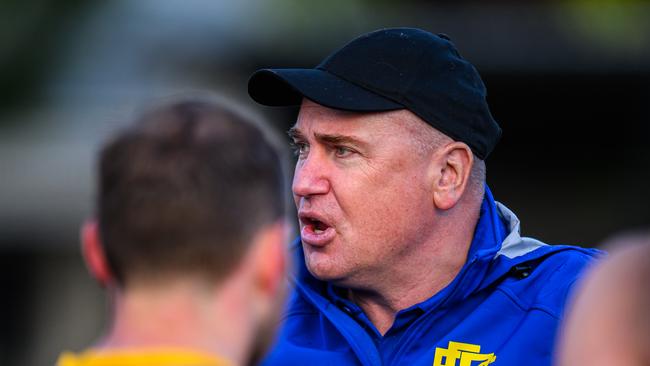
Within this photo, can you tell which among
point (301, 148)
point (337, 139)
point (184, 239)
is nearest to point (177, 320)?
point (184, 239)

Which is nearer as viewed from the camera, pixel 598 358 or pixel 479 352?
pixel 598 358

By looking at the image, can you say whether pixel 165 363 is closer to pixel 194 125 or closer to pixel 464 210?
pixel 194 125

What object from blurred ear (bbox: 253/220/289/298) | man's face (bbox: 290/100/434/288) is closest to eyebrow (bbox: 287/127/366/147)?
man's face (bbox: 290/100/434/288)

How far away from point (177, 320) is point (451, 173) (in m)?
1.80

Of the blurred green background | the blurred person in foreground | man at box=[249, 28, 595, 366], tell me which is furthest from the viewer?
the blurred green background

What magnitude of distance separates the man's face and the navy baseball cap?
7 centimetres

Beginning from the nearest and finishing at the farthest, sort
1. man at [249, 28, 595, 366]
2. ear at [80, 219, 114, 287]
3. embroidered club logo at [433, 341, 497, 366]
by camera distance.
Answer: ear at [80, 219, 114, 287]
embroidered club logo at [433, 341, 497, 366]
man at [249, 28, 595, 366]

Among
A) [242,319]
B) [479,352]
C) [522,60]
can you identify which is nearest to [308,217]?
[479,352]

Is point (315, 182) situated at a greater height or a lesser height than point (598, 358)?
lesser

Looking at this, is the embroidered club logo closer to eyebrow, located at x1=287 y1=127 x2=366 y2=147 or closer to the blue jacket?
the blue jacket

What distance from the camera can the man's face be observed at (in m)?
3.62

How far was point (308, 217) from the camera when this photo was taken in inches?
145

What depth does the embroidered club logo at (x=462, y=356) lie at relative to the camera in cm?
341

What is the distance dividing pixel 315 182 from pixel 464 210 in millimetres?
542
